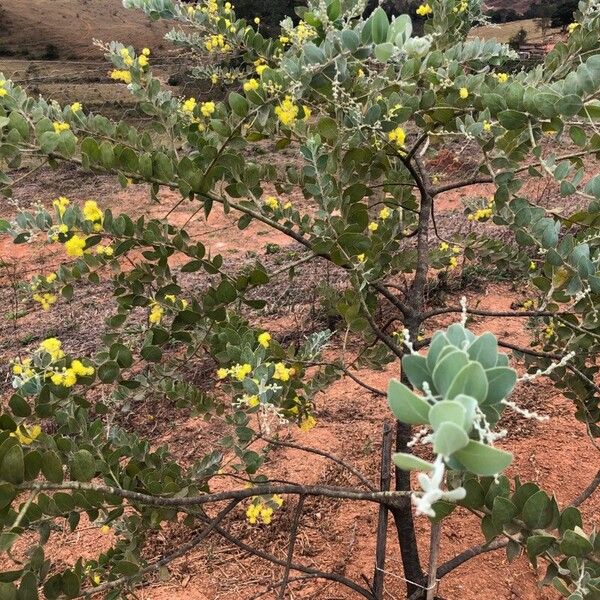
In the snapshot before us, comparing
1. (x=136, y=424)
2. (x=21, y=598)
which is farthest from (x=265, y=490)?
(x=136, y=424)

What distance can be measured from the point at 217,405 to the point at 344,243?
59 cm

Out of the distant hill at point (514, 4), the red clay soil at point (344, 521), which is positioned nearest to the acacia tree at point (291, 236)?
the red clay soil at point (344, 521)

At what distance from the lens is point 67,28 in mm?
17297

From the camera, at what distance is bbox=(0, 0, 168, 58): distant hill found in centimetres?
1574

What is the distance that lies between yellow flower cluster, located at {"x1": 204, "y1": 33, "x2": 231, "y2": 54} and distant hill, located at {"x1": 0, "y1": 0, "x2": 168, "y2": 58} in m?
14.9

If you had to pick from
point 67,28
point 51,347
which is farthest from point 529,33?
point 51,347

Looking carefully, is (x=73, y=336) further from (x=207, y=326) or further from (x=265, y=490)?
(x=265, y=490)

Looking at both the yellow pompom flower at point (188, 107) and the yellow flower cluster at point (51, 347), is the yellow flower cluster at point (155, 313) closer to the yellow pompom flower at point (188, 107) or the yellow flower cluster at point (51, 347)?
the yellow flower cluster at point (51, 347)

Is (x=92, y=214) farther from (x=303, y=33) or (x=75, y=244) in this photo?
(x=303, y=33)

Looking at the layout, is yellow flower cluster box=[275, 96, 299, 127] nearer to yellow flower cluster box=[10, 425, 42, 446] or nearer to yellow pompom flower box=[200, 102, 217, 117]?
yellow pompom flower box=[200, 102, 217, 117]

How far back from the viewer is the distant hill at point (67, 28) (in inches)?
620

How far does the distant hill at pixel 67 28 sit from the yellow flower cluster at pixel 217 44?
48.9 feet

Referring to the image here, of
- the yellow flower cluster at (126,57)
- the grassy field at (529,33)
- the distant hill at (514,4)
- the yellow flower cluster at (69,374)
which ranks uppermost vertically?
the distant hill at (514,4)

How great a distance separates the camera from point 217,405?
1508 mm
